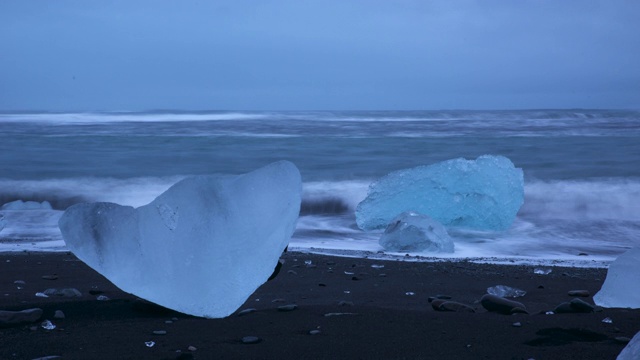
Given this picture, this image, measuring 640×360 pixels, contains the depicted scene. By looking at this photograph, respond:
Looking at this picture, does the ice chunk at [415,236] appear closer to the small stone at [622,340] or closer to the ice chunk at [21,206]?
the small stone at [622,340]

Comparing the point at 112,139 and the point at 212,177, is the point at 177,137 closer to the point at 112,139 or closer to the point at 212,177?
the point at 112,139

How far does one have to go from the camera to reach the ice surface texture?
9.16 feet

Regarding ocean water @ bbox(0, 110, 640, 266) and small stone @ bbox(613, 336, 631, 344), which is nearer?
small stone @ bbox(613, 336, 631, 344)

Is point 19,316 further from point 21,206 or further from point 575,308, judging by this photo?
point 21,206

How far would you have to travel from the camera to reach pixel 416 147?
21.4m

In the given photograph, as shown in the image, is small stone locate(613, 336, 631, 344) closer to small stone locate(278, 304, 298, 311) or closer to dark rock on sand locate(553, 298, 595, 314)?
dark rock on sand locate(553, 298, 595, 314)

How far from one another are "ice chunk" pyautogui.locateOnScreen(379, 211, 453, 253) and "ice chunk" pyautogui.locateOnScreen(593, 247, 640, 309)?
109 inches

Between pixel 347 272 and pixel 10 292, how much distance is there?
208cm

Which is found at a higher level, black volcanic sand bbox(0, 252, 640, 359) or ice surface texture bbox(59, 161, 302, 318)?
ice surface texture bbox(59, 161, 302, 318)

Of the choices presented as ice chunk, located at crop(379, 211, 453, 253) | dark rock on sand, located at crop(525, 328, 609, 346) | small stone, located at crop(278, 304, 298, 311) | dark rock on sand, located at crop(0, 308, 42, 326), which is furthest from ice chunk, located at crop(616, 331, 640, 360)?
ice chunk, located at crop(379, 211, 453, 253)

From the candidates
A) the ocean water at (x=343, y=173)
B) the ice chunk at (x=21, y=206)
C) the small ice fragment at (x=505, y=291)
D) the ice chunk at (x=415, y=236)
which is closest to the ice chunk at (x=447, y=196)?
the ocean water at (x=343, y=173)

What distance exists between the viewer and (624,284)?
3.50 metres

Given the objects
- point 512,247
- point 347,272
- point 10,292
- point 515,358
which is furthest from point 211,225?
point 512,247

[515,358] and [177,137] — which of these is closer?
[515,358]
